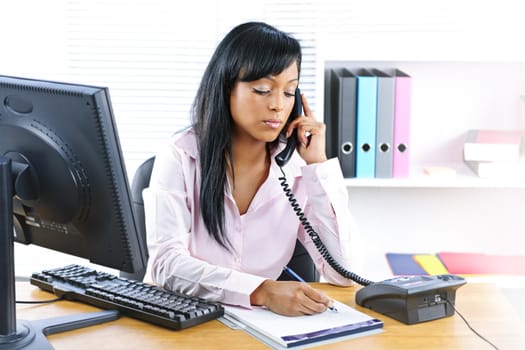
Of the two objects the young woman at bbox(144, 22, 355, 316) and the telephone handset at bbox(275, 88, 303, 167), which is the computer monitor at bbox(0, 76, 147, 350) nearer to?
the young woman at bbox(144, 22, 355, 316)

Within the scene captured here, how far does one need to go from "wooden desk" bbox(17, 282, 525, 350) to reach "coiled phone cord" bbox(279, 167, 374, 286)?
0.17 meters

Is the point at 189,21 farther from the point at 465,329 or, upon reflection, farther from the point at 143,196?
the point at 465,329

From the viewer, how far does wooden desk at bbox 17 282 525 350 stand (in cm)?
168

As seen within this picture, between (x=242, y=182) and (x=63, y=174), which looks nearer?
(x=63, y=174)

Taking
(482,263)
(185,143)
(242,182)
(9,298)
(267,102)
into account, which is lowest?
(482,263)

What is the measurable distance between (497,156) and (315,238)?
43.1 inches

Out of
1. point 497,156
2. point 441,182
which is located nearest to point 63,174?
point 441,182

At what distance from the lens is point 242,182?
2.25m

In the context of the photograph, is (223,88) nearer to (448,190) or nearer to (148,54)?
(148,54)

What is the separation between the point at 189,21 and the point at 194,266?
4.86 ft

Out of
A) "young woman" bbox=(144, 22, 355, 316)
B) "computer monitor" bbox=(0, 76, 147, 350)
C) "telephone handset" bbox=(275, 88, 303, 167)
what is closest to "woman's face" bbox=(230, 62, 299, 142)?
"young woman" bbox=(144, 22, 355, 316)

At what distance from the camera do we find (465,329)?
1.78 m

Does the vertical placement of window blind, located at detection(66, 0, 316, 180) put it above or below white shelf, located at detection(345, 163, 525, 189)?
above

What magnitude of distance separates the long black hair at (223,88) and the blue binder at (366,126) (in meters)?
0.79
